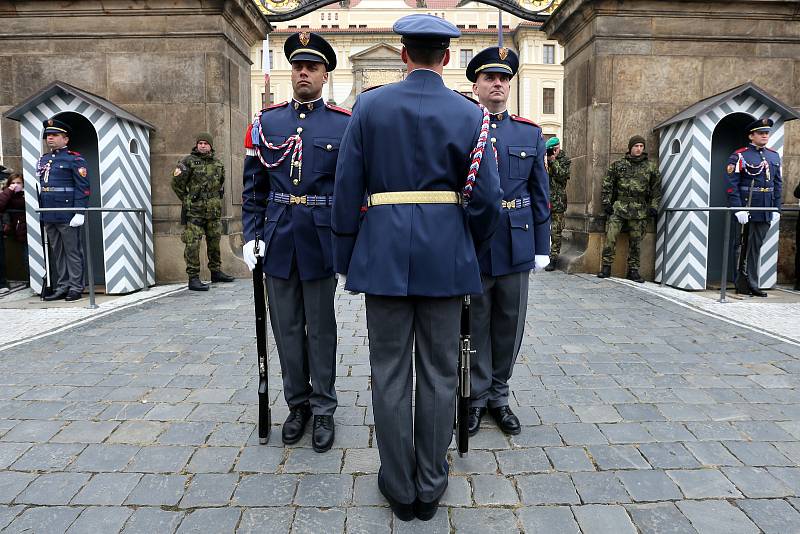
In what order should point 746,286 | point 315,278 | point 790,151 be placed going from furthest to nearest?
1. point 790,151
2. point 746,286
3. point 315,278

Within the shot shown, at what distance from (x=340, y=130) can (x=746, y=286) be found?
6533 millimetres

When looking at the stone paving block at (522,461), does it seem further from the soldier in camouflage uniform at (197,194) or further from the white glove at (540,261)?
the soldier in camouflage uniform at (197,194)

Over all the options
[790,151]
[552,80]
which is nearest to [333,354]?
[790,151]

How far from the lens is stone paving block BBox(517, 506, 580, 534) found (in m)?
2.52

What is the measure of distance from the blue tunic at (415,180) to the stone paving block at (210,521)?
1.04m

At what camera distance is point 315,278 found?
336 centimetres


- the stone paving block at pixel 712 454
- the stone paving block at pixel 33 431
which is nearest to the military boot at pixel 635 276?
the stone paving block at pixel 712 454

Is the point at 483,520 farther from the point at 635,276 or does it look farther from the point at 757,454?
the point at 635,276

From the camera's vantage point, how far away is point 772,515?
2604mm

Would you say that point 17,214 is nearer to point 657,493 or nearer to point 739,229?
point 657,493

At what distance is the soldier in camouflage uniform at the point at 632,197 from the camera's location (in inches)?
340

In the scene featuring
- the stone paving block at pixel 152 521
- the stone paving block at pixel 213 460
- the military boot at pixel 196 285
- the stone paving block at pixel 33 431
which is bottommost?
the stone paving block at pixel 152 521

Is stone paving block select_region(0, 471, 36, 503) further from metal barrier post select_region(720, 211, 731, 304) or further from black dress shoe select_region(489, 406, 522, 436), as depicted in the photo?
metal barrier post select_region(720, 211, 731, 304)

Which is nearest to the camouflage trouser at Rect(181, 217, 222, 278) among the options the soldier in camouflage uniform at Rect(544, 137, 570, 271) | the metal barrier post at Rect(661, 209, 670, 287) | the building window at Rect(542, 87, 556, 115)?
the soldier in camouflage uniform at Rect(544, 137, 570, 271)
